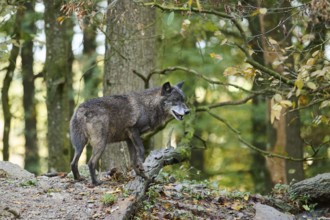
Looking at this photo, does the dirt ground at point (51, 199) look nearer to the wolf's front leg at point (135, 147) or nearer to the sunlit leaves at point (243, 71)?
the wolf's front leg at point (135, 147)

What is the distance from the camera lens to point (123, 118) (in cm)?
1081

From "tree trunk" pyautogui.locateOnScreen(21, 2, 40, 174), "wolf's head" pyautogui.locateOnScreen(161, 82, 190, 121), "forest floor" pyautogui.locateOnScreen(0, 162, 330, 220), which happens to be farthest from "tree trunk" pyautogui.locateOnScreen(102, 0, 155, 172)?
"tree trunk" pyautogui.locateOnScreen(21, 2, 40, 174)

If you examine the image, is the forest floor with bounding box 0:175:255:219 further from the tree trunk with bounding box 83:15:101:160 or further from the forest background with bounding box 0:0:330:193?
the tree trunk with bounding box 83:15:101:160

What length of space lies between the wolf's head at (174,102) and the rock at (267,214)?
2.48 metres

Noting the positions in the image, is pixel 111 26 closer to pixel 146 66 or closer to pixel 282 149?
pixel 146 66

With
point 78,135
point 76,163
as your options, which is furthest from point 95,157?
point 78,135

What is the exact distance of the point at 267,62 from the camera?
1688 cm

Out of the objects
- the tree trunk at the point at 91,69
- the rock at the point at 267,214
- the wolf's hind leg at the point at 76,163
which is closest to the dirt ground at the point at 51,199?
the wolf's hind leg at the point at 76,163

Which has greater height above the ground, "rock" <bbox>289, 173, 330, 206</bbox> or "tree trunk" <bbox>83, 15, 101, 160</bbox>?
"tree trunk" <bbox>83, 15, 101, 160</bbox>


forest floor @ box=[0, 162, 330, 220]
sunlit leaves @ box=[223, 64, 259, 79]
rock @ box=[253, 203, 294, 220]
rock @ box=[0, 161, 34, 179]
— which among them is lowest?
rock @ box=[253, 203, 294, 220]

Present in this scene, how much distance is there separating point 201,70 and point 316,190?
413 inches

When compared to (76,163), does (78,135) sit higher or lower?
higher

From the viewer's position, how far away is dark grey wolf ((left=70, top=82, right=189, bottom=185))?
10.4 meters

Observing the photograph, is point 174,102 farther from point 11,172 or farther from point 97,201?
point 11,172
